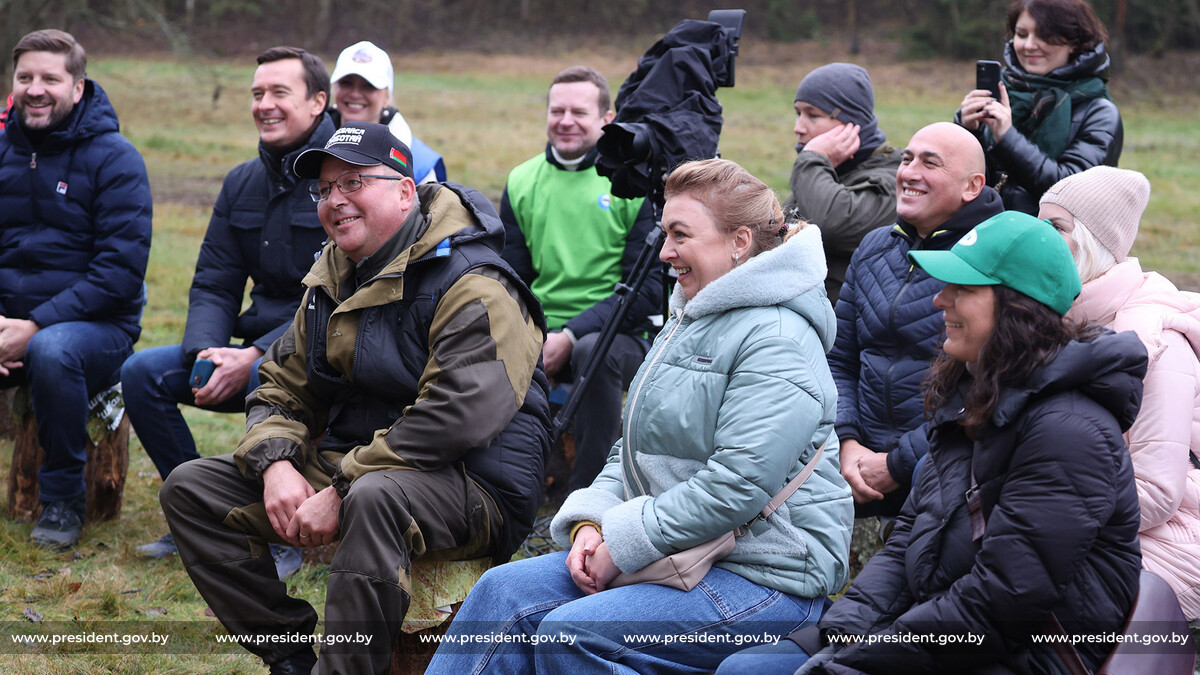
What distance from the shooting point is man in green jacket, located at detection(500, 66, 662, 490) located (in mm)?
5023

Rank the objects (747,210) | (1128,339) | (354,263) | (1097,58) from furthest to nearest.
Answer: (1097,58) → (354,263) → (747,210) → (1128,339)

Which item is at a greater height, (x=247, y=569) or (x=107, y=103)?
(x=107, y=103)

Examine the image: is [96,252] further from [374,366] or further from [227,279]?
[374,366]

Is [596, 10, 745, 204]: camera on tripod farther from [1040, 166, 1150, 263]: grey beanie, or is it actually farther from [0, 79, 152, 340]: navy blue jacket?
[0, 79, 152, 340]: navy blue jacket

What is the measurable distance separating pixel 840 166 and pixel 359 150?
6.92 ft

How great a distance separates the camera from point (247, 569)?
3.35 m

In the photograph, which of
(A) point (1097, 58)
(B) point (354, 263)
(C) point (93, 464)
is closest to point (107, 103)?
(C) point (93, 464)

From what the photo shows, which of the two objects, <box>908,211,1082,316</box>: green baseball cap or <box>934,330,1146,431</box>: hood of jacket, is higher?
<box>908,211,1082,316</box>: green baseball cap

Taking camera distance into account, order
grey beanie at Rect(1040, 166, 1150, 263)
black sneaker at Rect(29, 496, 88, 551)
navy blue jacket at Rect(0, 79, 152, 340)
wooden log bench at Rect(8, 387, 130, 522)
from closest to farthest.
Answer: grey beanie at Rect(1040, 166, 1150, 263), black sneaker at Rect(29, 496, 88, 551), navy blue jacket at Rect(0, 79, 152, 340), wooden log bench at Rect(8, 387, 130, 522)

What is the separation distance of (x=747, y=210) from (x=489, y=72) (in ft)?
98.7

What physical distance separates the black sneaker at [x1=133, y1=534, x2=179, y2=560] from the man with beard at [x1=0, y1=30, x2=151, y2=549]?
389mm

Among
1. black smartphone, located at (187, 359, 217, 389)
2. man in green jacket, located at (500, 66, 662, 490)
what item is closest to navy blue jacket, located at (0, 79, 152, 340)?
black smartphone, located at (187, 359, 217, 389)

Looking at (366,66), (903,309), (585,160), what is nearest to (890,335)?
(903,309)

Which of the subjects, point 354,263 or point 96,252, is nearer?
point 354,263
